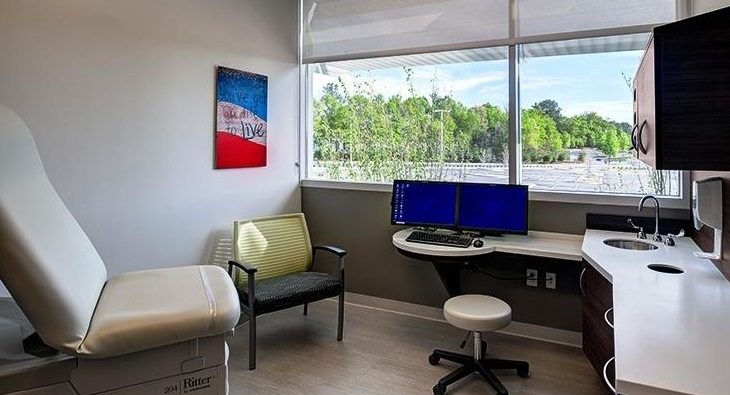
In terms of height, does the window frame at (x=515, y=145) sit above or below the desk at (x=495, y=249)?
above

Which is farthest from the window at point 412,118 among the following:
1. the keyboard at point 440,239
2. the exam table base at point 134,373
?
the exam table base at point 134,373

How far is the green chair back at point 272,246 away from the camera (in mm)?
3361

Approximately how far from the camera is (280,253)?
356 centimetres

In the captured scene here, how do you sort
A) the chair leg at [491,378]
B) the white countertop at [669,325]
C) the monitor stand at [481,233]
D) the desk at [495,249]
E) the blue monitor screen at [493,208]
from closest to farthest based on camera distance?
1. the white countertop at [669,325]
2. the chair leg at [491,378]
3. the desk at [495,249]
4. the blue monitor screen at [493,208]
5. the monitor stand at [481,233]

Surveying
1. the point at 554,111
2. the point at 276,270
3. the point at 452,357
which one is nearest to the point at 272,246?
the point at 276,270

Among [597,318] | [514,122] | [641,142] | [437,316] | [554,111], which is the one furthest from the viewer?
[437,316]

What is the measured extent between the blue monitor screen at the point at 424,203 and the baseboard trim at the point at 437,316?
0.83 m

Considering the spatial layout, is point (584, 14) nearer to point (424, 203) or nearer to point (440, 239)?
point (424, 203)

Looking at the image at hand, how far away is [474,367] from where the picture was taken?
2645mm

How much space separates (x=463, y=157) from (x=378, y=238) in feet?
3.39

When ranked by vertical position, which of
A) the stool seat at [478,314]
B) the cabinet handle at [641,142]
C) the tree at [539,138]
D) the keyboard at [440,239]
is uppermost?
the tree at [539,138]

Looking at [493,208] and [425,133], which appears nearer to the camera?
[493,208]

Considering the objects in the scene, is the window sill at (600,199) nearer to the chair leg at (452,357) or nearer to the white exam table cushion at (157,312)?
the chair leg at (452,357)

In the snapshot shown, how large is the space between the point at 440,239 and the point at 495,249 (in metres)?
0.38
